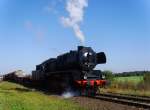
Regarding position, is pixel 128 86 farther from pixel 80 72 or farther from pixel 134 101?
pixel 134 101

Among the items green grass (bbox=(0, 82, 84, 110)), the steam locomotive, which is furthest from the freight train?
green grass (bbox=(0, 82, 84, 110))

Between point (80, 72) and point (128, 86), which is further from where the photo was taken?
point (128, 86)

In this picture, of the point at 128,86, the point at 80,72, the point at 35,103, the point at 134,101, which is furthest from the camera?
the point at 128,86

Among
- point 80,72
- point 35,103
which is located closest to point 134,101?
point 35,103

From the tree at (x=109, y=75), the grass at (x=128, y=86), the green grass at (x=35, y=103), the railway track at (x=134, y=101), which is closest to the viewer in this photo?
the green grass at (x=35, y=103)

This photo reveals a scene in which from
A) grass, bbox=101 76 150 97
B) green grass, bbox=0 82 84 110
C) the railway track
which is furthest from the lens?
grass, bbox=101 76 150 97

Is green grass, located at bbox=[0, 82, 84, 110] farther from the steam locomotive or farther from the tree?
the tree

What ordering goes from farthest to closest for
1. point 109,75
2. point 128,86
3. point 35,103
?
point 109,75 → point 128,86 → point 35,103

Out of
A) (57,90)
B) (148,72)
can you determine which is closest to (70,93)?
(57,90)

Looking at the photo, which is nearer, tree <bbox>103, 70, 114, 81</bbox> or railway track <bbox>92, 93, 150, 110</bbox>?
railway track <bbox>92, 93, 150, 110</bbox>

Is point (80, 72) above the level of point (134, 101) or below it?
above

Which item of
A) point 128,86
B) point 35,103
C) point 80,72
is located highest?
point 80,72

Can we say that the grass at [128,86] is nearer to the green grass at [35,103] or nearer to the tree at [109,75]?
the tree at [109,75]

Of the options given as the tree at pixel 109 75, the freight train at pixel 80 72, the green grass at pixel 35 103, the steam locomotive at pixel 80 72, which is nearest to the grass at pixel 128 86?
the tree at pixel 109 75
